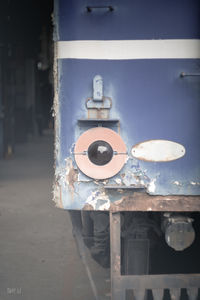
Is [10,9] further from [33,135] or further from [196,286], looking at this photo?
[196,286]

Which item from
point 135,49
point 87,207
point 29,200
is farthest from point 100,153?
point 29,200

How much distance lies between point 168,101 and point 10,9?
9.97 m

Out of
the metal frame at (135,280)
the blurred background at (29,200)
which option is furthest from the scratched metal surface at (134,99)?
the blurred background at (29,200)

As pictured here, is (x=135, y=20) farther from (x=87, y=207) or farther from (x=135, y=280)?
(x=135, y=280)

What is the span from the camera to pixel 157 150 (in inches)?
128

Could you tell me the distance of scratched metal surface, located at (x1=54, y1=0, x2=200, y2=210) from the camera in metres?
3.22

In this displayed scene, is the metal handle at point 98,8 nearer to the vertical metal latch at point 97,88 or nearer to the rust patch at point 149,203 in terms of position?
the vertical metal latch at point 97,88

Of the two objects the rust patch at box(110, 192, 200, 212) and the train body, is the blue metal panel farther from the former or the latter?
the rust patch at box(110, 192, 200, 212)

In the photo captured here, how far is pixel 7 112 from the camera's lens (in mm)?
12406

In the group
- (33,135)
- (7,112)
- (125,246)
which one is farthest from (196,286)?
(33,135)

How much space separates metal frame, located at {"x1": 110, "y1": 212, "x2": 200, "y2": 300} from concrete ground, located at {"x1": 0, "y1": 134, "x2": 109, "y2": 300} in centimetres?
82

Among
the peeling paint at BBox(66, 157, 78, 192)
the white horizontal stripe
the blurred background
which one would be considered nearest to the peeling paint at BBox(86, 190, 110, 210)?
the peeling paint at BBox(66, 157, 78, 192)

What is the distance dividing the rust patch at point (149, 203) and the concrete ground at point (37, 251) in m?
1.05

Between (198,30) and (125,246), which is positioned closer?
(198,30)
